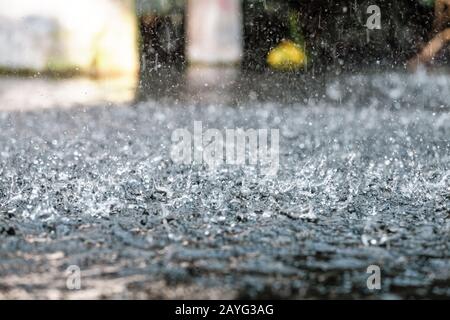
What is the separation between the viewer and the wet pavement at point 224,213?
Answer: 3133mm

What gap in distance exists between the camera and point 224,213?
4309 mm

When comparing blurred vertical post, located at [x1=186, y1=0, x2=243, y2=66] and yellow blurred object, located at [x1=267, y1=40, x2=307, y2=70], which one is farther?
blurred vertical post, located at [x1=186, y1=0, x2=243, y2=66]

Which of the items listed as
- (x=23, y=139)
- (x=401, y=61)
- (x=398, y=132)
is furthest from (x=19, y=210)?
(x=401, y=61)

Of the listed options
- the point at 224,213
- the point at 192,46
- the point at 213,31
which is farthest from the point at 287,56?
the point at 224,213

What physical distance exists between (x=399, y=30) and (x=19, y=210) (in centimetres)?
985

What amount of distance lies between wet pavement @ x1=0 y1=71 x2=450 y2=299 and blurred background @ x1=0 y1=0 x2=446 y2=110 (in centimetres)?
341

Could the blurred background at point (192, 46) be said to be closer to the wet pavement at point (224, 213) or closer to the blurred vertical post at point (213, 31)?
the blurred vertical post at point (213, 31)

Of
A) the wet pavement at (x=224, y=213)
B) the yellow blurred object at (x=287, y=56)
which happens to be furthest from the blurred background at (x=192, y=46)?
the wet pavement at (x=224, y=213)

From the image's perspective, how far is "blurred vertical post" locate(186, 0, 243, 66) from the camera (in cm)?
1471

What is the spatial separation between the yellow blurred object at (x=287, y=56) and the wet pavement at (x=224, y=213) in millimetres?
4361

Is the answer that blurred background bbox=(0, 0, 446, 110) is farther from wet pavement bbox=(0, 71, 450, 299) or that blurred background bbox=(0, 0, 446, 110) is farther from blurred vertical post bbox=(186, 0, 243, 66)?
wet pavement bbox=(0, 71, 450, 299)

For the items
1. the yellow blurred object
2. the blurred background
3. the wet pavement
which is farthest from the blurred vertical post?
the wet pavement

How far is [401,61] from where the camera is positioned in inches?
488
